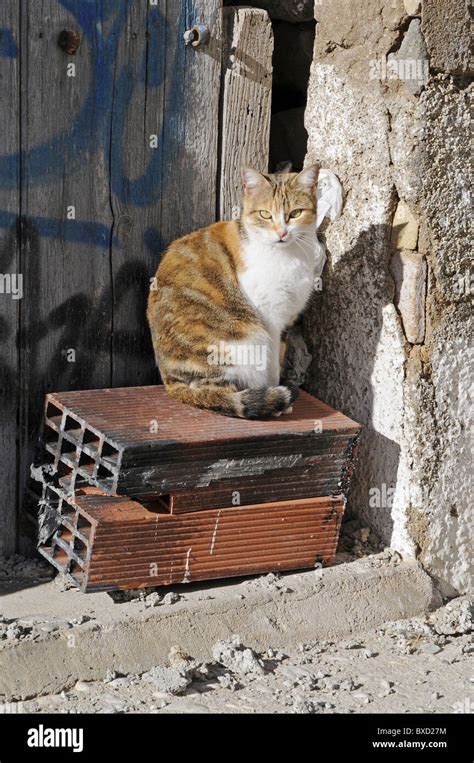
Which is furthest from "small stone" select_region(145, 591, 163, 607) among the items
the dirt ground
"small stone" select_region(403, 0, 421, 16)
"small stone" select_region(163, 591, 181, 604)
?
"small stone" select_region(403, 0, 421, 16)

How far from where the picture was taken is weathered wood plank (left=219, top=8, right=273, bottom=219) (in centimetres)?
418

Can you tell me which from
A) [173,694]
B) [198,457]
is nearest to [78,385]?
[198,457]

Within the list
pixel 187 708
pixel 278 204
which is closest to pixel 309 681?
pixel 187 708

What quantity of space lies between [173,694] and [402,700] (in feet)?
2.54

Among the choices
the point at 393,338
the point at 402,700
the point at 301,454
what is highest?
the point at 393,338

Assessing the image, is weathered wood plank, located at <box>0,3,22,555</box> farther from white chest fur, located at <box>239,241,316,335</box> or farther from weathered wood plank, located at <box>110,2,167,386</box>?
white chest fur, located at <box>239,241,316,335</box>

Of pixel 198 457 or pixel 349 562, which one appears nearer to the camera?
pixel 198 457

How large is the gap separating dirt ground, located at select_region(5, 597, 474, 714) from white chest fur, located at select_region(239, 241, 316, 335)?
128cm

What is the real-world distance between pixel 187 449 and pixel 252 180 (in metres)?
1.16

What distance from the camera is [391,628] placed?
3.98 m

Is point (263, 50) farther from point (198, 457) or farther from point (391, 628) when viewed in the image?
point (391, 628)

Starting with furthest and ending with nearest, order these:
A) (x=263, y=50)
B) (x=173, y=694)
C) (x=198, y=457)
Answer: (x=263, y=50)
(x=198, y=457)
(x=173, y=694)

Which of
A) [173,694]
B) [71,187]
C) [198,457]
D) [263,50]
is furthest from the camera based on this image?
[263,50]

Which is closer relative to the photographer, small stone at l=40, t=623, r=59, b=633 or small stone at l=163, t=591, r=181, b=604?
small stone at l=40, t=623, r=59, b=633
